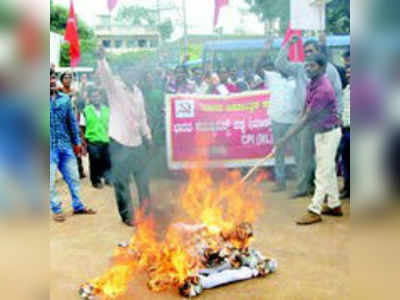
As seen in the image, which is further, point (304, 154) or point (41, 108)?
point (304, 154)

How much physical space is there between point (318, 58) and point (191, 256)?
2749 millimetres

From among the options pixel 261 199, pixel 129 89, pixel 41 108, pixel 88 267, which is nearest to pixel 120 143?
pixel 129 89

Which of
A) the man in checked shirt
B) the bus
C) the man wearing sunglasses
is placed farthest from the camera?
the bus

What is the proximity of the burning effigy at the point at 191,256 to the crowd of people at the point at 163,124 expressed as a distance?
916 mm

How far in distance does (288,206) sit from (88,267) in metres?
2.77

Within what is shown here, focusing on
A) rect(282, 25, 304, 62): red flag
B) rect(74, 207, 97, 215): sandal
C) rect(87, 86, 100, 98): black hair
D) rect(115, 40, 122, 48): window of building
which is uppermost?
rect(115, 40, 122, 48): window of building

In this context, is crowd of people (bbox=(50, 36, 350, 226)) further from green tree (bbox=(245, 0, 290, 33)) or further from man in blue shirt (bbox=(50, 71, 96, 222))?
green tree (bbox=(245, 0, 290, 33))

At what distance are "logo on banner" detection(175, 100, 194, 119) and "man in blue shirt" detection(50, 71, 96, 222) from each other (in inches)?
74.1

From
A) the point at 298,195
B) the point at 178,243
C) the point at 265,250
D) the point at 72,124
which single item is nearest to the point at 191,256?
the point at 178,243

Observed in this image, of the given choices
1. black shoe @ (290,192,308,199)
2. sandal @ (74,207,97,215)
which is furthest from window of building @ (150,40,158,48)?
black shoe @ (290,192,308,199)

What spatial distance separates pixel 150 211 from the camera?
472 cm

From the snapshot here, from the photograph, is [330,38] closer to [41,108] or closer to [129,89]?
[129,89]

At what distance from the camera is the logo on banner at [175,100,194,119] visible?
23.4 ft

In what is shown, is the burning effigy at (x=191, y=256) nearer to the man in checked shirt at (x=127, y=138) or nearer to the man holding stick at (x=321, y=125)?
the man in checked shirt at (x=127, y=138)
